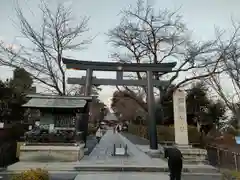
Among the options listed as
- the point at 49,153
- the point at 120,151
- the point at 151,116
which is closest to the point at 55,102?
the point at 49,153

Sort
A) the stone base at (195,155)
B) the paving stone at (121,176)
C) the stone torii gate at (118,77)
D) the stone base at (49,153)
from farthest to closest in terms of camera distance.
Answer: the stone torii gate at (118,77) < the stone base at (195,155) < the stone base at (49,153) < the paving stone at (121,176)

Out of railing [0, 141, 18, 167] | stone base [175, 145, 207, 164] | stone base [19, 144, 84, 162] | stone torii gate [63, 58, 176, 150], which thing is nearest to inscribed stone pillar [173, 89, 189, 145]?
stone base [175, 145, 207, 164]

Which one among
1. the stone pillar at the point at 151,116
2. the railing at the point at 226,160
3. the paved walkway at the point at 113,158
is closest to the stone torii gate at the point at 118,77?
the stone pillar at the point at 151,116

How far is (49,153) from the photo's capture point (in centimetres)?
1359

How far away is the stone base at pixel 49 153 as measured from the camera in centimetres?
1337

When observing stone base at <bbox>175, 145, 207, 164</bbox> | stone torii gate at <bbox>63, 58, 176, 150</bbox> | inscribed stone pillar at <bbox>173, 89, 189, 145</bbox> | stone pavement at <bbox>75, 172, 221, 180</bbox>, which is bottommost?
stone pavement at <bbox>75, 172, 221, 180</bbox>

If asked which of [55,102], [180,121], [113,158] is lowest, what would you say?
[113,158]

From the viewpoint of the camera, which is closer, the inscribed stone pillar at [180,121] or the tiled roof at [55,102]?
the tiled roof at [55,102]

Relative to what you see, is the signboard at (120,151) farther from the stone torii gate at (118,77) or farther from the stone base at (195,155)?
the stone base at (195,155)

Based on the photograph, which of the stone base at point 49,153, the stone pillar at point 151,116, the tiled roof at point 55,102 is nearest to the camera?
the stone base at point 49,153

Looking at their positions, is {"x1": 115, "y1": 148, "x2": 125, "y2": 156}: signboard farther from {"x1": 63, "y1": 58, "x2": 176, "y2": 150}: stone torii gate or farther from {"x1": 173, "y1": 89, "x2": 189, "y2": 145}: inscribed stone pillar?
{"x1": 173, "y1": 89, "x2": 189, "y2": 145}: inscribed stone pillar

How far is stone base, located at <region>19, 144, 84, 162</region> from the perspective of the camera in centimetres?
1337

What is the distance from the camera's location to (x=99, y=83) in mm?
18922

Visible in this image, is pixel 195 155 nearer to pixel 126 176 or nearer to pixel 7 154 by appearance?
pixel 126 176
